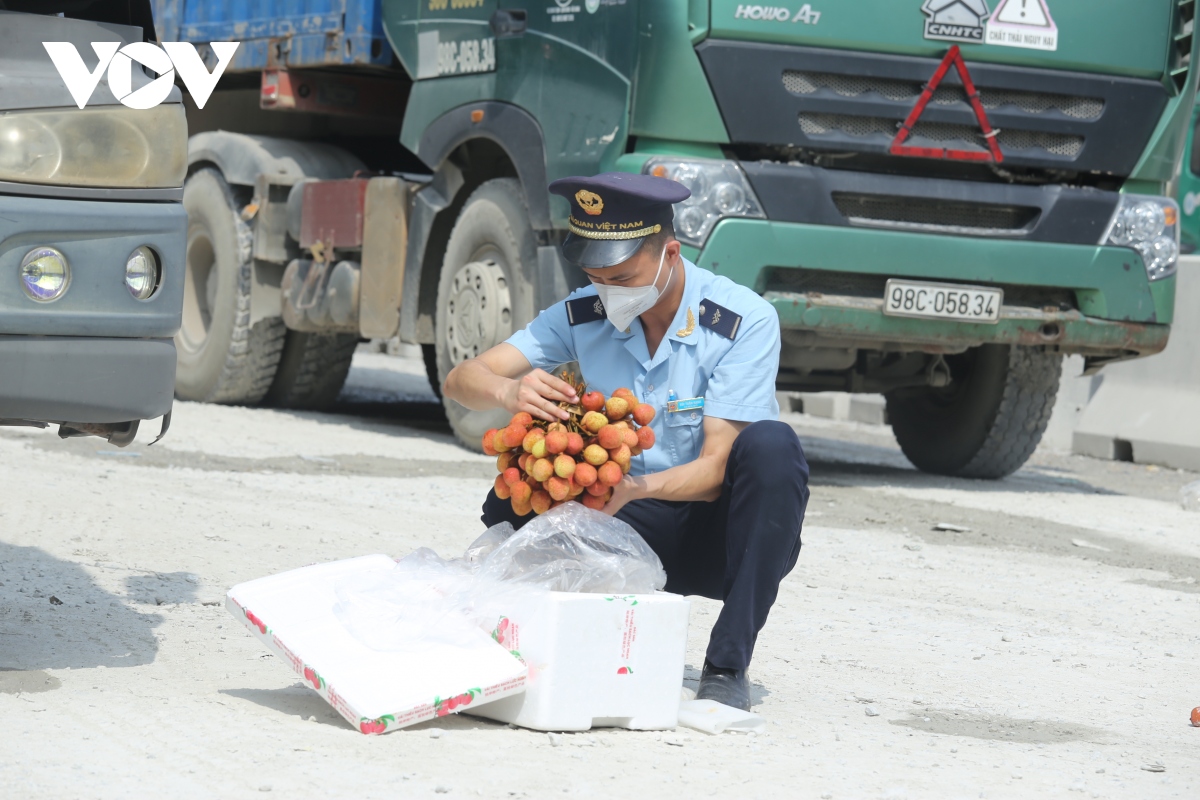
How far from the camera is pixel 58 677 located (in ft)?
11.9

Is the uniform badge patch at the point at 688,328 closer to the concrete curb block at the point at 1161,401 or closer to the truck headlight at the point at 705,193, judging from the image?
the truck headlight at the point at 705,193

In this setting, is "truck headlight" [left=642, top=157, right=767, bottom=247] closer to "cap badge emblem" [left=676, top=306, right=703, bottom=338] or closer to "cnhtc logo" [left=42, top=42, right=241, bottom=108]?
"cap badge emblem" [left=676, top=306, right=703, bottom=338]

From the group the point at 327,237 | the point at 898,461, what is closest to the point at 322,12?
the point at 327,237

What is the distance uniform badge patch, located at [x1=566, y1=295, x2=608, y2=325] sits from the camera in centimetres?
407

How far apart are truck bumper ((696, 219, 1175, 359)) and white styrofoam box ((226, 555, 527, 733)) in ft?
12.3

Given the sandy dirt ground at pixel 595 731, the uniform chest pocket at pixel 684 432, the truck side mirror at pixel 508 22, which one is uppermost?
the truck side mirror at pixel 508 22

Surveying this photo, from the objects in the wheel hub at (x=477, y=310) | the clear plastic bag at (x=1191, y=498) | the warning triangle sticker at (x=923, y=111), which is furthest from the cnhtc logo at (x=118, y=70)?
→ the clear plastic bag at (x=1191, y=498)

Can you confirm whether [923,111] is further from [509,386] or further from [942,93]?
[509,386]

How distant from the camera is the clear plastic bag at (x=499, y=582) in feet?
11.4

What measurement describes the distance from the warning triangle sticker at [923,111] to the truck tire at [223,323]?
14.6 ft

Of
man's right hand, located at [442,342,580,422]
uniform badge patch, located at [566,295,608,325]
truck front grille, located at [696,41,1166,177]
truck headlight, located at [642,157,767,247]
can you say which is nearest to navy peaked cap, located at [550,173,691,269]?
uniform badge patch, located at [566,295,608,325]

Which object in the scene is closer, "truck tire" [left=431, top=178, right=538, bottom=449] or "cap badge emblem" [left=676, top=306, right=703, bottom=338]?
"cap badge emblem" [left=676, top=306, right=703, bottom=338]

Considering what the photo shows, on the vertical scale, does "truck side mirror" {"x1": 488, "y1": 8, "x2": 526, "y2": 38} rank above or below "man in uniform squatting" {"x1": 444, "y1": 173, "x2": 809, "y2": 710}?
above

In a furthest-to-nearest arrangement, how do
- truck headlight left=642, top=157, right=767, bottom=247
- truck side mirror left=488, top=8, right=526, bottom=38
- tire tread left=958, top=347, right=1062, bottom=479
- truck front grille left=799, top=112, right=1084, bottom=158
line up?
tire tread left=958, top=347, right=1062, bottom=479, truck side mirror left=488, top=8, right=526, bottom=38, truck front grille left=799, top=112, right=1084, bottom=158, truck headlight left=642, top=157, right=767, bottom=247
